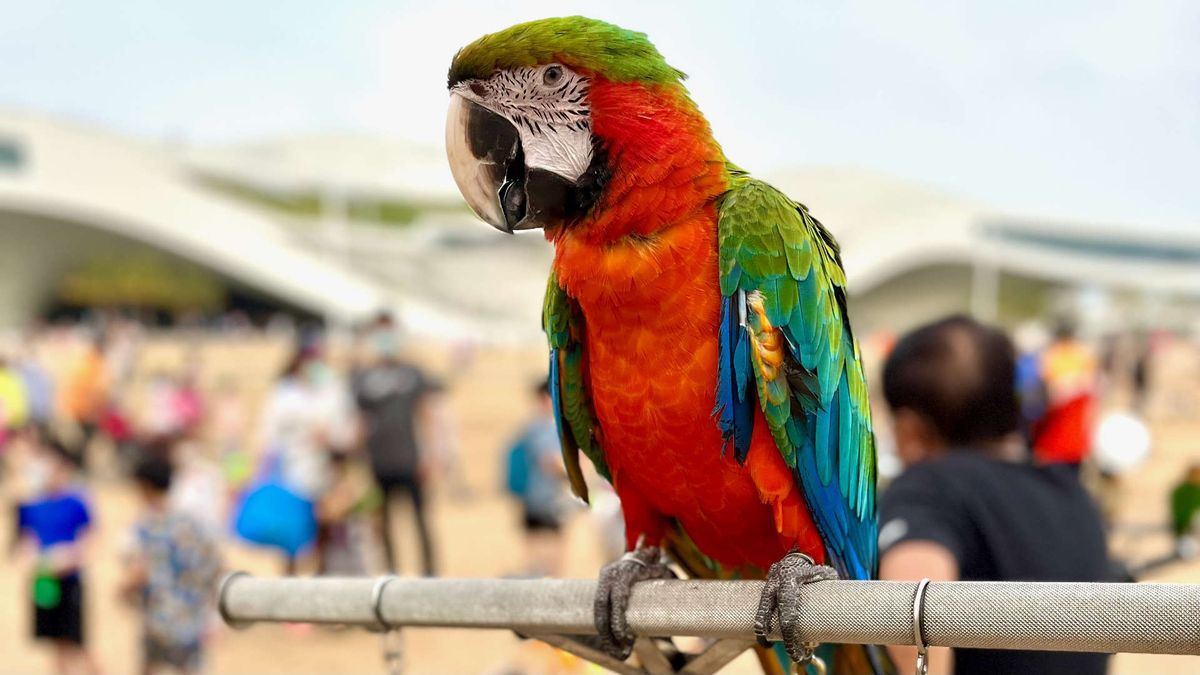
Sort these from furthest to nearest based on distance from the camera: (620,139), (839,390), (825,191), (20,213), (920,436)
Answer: (825,191)
(20,213)
(920,436)
(839,390)
(620,139)

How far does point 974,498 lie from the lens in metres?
1.75

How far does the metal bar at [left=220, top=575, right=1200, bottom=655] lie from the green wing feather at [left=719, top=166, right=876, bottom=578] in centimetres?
25

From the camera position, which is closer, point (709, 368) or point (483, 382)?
point (709, 368)

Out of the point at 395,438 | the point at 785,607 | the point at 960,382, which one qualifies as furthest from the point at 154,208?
the point at 785,607

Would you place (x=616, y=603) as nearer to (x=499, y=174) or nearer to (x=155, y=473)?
(x=499, y=174)

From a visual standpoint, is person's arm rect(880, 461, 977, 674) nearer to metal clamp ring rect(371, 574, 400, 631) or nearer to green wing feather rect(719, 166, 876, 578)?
green wing feather rect(719, 166, 876, 578)

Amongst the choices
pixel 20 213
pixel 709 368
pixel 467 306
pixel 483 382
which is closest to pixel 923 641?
pixel 709 368

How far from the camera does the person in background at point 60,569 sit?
418cm

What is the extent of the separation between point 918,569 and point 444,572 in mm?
5498

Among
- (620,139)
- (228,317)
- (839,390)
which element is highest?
(620,139)

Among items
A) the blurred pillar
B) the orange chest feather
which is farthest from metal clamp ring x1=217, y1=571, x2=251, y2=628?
the blurred pillar

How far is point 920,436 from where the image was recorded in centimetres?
199

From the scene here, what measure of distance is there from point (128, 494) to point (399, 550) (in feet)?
12.7

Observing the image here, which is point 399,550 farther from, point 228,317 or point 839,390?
point 228,317
